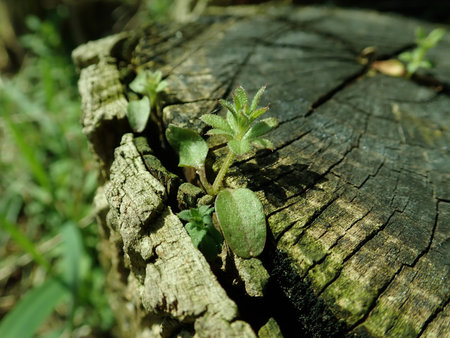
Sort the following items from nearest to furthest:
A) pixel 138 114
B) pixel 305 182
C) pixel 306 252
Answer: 1. pixel 306 252
2. pixel 305 182
3. pixel 138 114

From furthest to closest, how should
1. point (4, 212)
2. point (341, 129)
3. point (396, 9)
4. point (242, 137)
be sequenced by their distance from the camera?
1. point (396, 9)
2. point (4, 212)
3. point (341, 129)
4. point (242, 137)

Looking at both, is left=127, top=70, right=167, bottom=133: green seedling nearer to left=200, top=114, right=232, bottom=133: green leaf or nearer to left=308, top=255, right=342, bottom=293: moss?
left=200, top=114, right=232, bottom=133: green leaf

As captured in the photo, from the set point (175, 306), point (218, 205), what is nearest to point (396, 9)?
point (218, 205)

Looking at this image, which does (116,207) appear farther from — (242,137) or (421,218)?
(421,218)

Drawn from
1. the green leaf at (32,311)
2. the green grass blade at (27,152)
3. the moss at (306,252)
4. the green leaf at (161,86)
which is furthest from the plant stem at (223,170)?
the green grass blade at (27,152)

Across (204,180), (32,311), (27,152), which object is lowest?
(32,311)

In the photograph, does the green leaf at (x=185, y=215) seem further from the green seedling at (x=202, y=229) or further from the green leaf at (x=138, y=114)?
the green leaf at (x=138, y=114)

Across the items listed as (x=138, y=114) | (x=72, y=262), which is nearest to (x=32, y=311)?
(x=72, y=262)

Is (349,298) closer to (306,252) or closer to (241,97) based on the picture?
(306,252)
